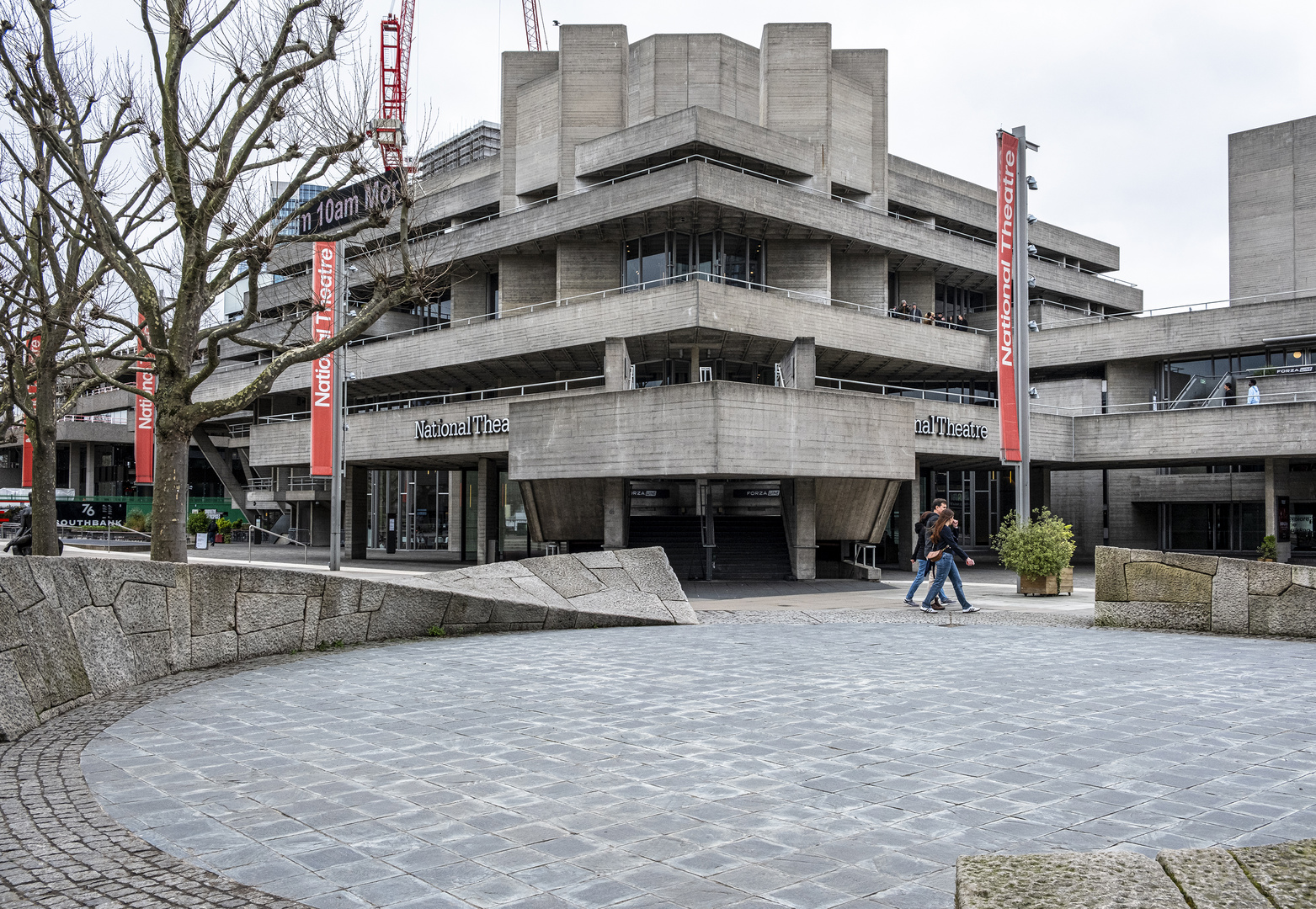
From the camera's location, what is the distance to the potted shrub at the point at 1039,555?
20375 millimetres

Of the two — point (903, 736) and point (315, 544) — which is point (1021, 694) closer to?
point (903, 736)

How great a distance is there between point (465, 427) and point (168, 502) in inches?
672

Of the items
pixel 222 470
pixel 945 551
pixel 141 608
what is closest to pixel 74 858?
pixel 141 608

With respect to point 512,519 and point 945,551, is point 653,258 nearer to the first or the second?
point 512,519

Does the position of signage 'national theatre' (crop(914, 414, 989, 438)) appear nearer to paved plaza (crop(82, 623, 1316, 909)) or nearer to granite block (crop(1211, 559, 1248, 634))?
granite block (crop(1211, 559, 1248, 634))

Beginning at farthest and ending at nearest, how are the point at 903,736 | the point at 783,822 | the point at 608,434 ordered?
the point at 608,434
the point at 903,736
the point at 783,822

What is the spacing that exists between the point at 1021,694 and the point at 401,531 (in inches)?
1613

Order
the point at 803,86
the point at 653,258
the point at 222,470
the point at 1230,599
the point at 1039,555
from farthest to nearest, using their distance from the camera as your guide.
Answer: the point at 222,470, the point at 803,86, the point at 653,258, the point at 1039,555, the point at 1230,599

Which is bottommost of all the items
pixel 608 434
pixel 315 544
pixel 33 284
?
pixel 315 544

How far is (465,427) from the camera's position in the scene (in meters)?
31.0

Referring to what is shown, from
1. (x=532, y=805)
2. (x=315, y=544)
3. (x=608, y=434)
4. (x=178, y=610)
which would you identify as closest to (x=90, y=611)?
(x=178, y=610)

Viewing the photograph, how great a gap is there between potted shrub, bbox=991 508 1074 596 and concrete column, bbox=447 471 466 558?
27698mm

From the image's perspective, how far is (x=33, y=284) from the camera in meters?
17.5

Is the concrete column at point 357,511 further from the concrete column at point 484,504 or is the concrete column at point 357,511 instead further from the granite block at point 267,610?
the granite block at point 267,610
